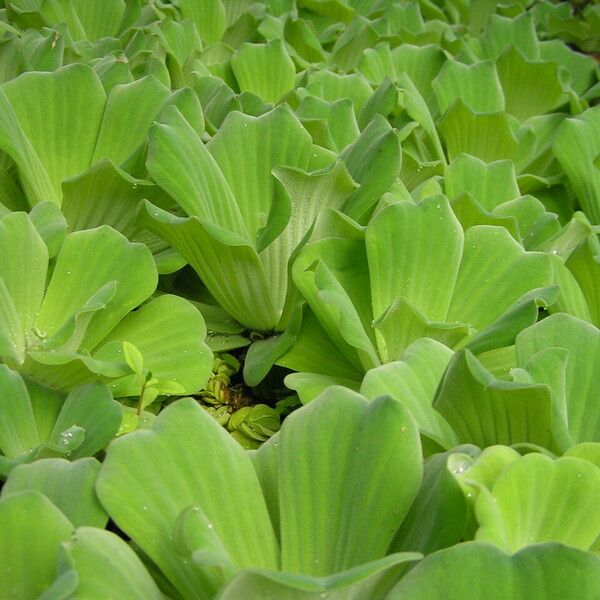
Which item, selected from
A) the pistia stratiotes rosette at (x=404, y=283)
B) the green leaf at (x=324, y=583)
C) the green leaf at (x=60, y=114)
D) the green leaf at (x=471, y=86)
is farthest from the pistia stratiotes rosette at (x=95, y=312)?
the green leaf at (x=471, y=86)

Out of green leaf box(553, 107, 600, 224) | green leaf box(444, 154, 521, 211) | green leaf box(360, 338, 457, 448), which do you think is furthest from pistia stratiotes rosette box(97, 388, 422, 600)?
green leaf box(553, 107, 600, 224)

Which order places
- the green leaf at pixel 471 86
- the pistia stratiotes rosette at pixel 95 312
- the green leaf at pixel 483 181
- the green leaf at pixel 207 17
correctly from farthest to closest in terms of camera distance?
the green leaf at pixel 207 17
the green leaf at pixel 471 86
the green leaf at pixel 483 181
the pistia stratiotes rosette at pixel 95 312

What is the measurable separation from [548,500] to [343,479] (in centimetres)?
15

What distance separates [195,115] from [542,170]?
0.61 metres

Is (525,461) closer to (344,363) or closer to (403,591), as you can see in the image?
(403,591)

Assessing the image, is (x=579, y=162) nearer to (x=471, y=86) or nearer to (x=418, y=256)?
(x=471, y=86)

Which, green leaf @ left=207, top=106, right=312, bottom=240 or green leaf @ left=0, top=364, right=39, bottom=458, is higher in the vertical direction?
green leaf @ left=207, top=106, right=312, bottom=240

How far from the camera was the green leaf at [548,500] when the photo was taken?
0.66 meters

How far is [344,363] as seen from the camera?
99 cm

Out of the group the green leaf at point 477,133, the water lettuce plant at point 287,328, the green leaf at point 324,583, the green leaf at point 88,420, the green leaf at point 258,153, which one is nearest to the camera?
the green leaf at point 324,583

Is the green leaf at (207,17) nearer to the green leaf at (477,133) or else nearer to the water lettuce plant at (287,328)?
the water lettuce plant at (287,328)

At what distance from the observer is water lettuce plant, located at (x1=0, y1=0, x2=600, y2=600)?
26.0 inches

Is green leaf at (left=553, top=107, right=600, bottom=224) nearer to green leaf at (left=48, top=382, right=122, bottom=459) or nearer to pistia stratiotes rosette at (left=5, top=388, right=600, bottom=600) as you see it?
pistia stratiotes rosette at (left=5, top=388, right=600, bottom=600)

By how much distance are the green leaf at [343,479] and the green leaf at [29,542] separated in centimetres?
17
